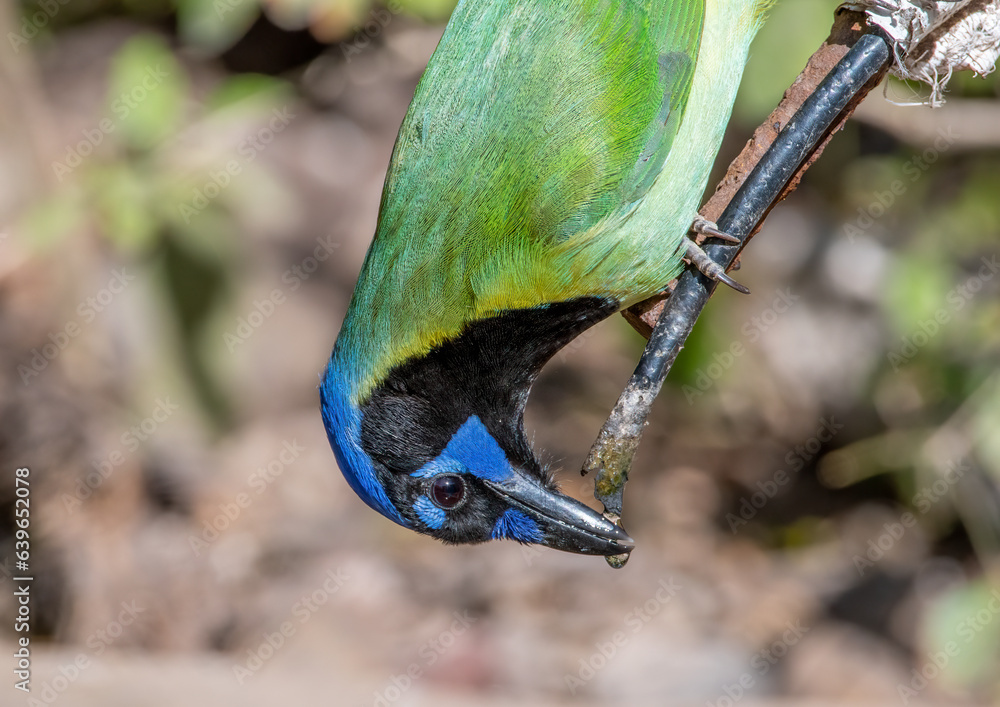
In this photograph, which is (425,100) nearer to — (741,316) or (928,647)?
(741,316)

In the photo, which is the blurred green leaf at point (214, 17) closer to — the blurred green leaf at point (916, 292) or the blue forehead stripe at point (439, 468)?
the blue forehead stripe at point (439, 468)

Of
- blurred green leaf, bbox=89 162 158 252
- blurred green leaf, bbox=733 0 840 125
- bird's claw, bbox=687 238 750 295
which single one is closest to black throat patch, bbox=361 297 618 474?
bird's claw, bbox=687 238 750 295

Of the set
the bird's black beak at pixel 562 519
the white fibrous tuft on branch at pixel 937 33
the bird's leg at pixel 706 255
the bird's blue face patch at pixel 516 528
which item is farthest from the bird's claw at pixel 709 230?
the bird's blue face patch at pixel 516 528

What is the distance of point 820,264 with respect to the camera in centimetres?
620

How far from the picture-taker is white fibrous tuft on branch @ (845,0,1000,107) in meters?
2.41

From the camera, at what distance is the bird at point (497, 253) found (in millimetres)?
2686

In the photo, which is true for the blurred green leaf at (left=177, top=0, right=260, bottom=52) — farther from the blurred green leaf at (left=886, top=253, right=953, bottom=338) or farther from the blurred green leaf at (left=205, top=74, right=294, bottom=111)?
the blurred green leaf at (left=886, top=253, right=953, bottom=338)

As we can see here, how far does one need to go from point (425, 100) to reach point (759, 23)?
102 cm

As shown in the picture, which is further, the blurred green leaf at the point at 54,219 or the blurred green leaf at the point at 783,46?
the blurred green leaf at the point at 54,219

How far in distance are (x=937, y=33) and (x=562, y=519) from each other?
1.52m

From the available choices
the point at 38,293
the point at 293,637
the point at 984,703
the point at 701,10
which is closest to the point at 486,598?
the point at 293,637

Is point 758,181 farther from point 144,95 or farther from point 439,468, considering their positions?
point 144,95

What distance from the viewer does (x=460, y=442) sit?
2.73m

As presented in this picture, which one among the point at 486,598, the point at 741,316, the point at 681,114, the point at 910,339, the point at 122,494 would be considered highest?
the point at 681,114
